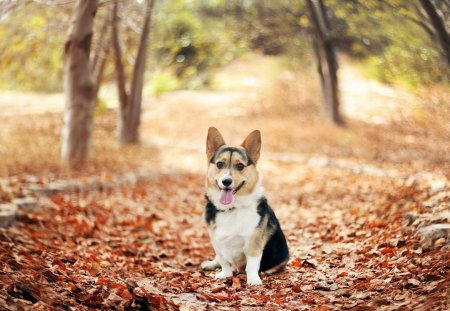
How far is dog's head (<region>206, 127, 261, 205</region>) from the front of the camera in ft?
16.2

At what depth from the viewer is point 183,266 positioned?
20.3 ft

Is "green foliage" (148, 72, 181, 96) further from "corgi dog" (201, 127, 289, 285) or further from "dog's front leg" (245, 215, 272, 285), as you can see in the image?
"dog's front leg" (245, 215, 272, 285)

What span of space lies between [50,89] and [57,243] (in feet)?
62.9

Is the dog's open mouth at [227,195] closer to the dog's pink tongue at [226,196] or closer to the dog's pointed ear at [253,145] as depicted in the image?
the dog's pink tongue at [226,196]

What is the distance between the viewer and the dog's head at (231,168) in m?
4.93

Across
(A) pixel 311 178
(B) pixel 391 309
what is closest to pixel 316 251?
(B) pixel 391 309

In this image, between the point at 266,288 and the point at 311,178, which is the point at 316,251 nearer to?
the point at 266,288

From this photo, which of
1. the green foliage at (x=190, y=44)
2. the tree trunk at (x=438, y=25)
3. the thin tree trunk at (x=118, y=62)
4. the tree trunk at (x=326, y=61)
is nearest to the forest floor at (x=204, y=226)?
the tree trunk at (x=326, y=61)

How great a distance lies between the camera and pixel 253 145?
16.9 ft

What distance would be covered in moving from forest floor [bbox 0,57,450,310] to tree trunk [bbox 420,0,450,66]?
6.29 feet

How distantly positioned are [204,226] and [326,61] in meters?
11.0

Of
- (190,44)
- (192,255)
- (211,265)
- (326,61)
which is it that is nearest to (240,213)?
(211,265)

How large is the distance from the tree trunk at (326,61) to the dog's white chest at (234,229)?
484 inches

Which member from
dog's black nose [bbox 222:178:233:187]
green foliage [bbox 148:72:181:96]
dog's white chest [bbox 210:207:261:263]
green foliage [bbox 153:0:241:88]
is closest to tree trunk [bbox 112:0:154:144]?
green foliage [bbox 153:0:241:88]
